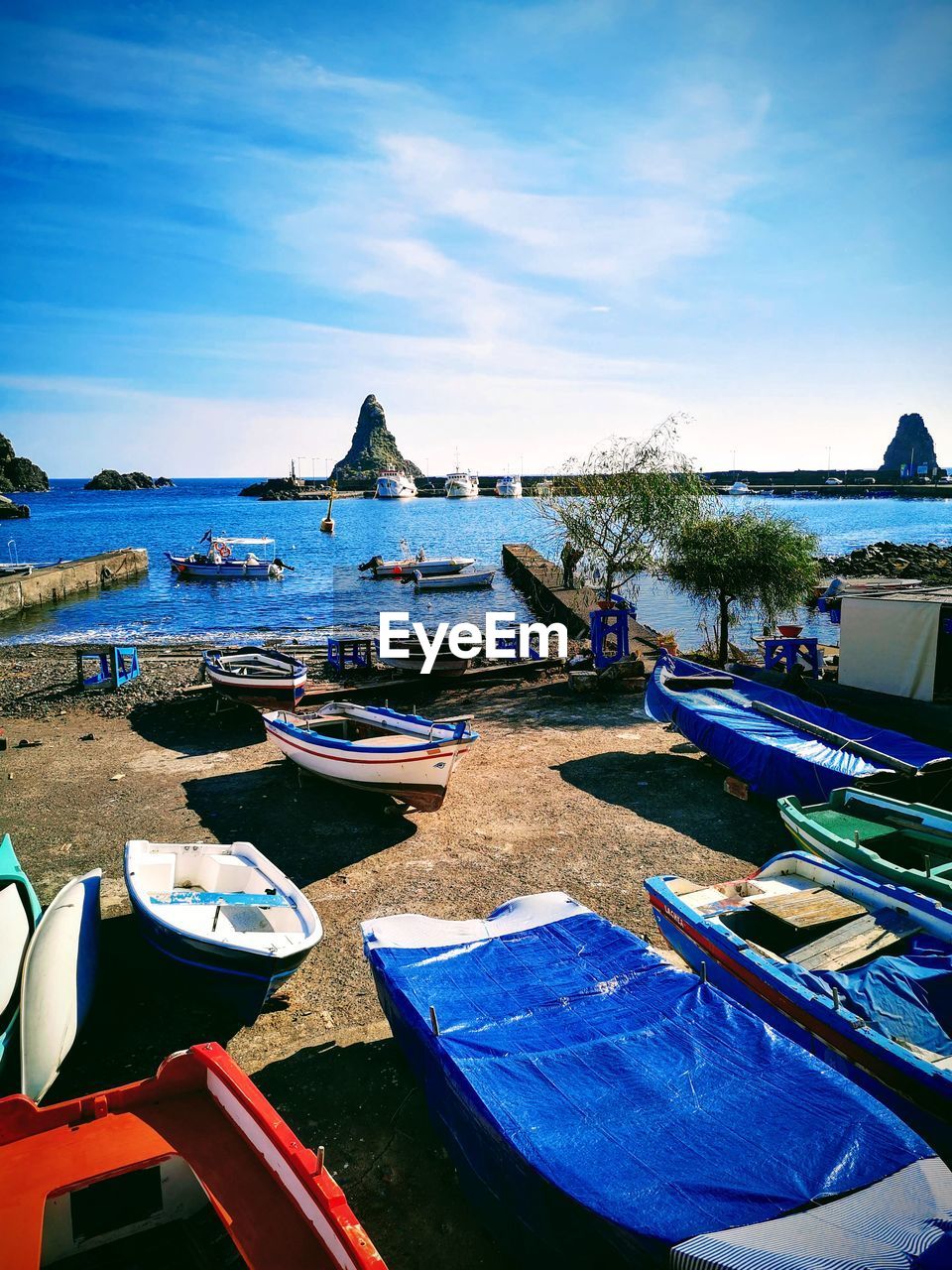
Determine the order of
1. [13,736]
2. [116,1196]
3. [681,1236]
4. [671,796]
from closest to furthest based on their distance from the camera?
1. [681,1236]
2. [116,1196]
3. [671,796]
4. [13,736]

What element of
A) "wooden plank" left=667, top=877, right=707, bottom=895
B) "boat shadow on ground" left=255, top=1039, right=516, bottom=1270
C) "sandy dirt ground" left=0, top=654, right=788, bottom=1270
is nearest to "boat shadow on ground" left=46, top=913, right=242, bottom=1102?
"sandy dirt ground" left=0, top=654, right=788, bottom=1270

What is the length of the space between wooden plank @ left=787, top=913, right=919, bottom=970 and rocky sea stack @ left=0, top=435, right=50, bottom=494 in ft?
557

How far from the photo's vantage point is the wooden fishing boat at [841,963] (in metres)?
4.86

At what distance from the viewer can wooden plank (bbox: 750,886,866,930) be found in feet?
21.6

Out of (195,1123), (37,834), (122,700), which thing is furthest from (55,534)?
(195,1123)

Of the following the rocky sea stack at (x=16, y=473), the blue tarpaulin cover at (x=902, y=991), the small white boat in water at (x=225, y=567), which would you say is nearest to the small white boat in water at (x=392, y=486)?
the rocky sea stack at (x=16, y=473)

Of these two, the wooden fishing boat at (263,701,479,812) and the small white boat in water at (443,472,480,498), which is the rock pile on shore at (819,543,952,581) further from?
the small white boat in water at (443,472,480,498)

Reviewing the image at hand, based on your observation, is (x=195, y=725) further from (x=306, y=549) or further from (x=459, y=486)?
(x=459, y=486)

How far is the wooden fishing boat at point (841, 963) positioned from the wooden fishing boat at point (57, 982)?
5.00 m

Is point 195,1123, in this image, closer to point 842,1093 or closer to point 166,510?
point 842,1093

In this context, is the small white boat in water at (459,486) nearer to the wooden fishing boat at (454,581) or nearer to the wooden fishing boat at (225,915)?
the wooden fishing boat at (454,581)

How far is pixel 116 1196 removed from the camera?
4.04 meters

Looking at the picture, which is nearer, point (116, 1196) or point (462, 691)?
point (116, 1196)

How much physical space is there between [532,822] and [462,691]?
335 inches
